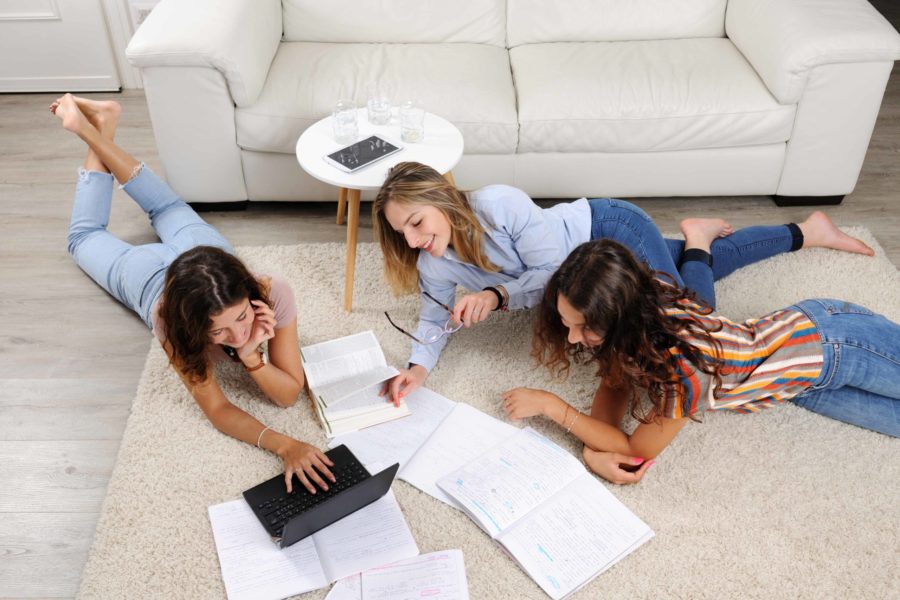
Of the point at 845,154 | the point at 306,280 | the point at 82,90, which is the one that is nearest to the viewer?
the point at 306,280

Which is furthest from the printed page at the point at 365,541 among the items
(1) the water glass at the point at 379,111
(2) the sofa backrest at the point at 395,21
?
(2) the sofa backrest at the point at 395,21

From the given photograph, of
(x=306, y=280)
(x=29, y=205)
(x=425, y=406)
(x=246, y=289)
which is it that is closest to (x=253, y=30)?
(x=306, y=280)

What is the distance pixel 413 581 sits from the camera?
1.64m

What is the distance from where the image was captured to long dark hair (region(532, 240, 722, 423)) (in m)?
1.62

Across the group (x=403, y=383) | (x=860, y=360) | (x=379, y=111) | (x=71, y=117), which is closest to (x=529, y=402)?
(x=403, y=383)

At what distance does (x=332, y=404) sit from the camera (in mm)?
1950

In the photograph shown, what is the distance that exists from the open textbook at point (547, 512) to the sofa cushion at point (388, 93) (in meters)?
1.07

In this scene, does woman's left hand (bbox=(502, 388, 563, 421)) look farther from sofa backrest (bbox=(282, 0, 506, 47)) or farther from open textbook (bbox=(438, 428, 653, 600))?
sofa backrest (bbox=(282, 0, 506, 47))

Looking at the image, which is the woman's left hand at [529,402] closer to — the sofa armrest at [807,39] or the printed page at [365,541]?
the printed page at [365,541]

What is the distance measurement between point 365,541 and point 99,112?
5.23ft

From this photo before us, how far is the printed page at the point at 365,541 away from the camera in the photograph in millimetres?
1669

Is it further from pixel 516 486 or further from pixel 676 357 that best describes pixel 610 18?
pixel 516 486

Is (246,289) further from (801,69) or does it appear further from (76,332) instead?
(801,69)

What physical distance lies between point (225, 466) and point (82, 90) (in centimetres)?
229
